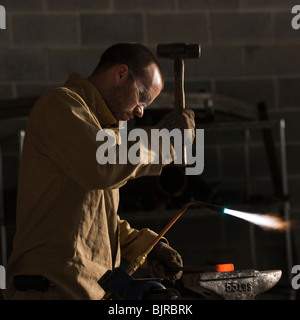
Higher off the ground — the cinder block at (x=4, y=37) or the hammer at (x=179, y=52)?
the cinder block at (x=4, y=37)

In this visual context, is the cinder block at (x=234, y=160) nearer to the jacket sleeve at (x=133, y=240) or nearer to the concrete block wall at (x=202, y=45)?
the concrete block wall at (x=202, y=45)

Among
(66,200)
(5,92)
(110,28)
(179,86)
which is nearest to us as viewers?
(66,200)

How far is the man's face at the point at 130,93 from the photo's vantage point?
7.65 ft

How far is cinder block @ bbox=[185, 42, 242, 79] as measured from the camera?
478 cm

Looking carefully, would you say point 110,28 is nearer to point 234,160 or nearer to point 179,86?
point 234,160

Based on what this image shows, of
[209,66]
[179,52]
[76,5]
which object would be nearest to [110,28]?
[76,5]

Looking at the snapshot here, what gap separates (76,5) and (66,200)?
281 cm

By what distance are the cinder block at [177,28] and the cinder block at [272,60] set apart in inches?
13.4

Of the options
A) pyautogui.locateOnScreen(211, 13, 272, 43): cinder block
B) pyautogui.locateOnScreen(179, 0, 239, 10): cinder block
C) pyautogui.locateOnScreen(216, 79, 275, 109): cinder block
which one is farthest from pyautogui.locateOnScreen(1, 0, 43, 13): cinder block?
pyautogui.locateOnScreen(216, 79, 275, 109): cinder block

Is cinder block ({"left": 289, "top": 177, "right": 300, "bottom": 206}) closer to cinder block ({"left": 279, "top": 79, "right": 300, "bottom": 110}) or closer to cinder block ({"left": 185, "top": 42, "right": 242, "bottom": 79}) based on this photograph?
cinder block ({"left": 279, "top": 79, "right": 300, "bottom": 110})

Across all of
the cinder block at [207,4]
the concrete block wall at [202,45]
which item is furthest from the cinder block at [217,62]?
the cinder block at [207,4]

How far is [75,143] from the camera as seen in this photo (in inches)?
76.9

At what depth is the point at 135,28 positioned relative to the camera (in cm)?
470

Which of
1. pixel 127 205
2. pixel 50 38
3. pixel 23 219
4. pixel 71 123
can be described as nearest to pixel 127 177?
pixel 71 123
